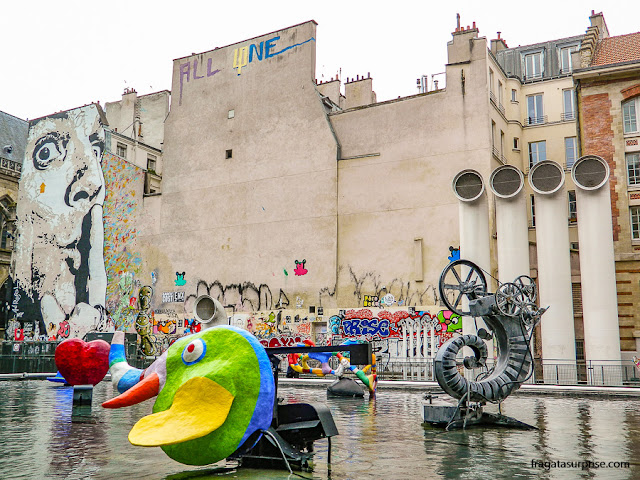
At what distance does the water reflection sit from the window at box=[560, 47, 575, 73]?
30.3 metres

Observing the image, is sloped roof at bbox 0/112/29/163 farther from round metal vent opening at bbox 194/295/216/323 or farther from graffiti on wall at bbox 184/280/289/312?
round metal vent opening at bbox 194/295/216/323

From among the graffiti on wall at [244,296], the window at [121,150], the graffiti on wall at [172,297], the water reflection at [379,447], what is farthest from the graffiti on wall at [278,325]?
the water reflection at [379,447]

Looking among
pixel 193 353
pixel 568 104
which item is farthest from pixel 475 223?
pixel 193 353

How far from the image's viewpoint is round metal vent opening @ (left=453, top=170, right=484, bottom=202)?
91.6 feet

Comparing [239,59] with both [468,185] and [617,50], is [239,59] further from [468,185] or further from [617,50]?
[617,50]

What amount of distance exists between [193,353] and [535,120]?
3567 cm

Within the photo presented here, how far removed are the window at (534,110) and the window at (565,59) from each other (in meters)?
3.80

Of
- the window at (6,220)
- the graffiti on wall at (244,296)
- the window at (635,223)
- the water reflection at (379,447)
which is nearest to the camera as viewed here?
the water reflection at (379,447)

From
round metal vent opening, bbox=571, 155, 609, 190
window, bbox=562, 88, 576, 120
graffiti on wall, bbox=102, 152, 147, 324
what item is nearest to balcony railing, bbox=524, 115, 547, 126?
window, bbox=562, 88, 576, 120

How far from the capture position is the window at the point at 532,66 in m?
42.0

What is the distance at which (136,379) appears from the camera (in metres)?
8.85

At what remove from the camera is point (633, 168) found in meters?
28.8

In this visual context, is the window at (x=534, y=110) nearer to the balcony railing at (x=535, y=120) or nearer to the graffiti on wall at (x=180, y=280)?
the balcony railing at (x=535, y=120)

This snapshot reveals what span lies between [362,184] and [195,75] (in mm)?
15196
